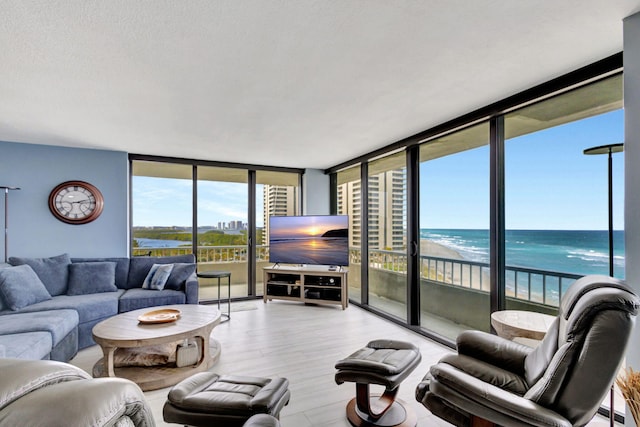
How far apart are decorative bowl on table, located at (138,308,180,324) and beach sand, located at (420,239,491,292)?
2.92 meters

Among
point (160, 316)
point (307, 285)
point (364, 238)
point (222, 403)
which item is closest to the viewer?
point (222, 403)

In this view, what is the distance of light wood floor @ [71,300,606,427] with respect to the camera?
7.61 ft

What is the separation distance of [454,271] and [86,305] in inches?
171

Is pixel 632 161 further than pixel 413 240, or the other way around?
pixel 413 240

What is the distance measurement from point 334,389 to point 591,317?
6.23 ft

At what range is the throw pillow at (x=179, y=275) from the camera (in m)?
4.30

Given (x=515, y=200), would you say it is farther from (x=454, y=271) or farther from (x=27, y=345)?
(x=27, y=345)

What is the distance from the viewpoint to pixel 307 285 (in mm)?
5348

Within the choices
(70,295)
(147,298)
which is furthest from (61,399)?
(70,295)

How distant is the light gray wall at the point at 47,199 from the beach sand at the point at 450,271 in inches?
173

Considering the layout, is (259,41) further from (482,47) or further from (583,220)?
(583,220)

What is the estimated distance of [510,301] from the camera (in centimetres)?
315

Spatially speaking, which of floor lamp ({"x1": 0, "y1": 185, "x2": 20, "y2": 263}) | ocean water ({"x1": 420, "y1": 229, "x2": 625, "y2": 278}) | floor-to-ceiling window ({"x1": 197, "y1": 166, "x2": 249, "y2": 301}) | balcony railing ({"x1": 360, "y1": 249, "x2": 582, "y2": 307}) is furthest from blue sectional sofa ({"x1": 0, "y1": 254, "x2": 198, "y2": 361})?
ocean water ({"x1": 420, "y1": 229, "x2": 625, "y2": 278})

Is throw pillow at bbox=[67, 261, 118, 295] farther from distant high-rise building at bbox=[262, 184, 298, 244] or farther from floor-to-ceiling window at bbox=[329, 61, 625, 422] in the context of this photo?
floor-to-ceiling window at bbox=[329, 61, 625, 422]
